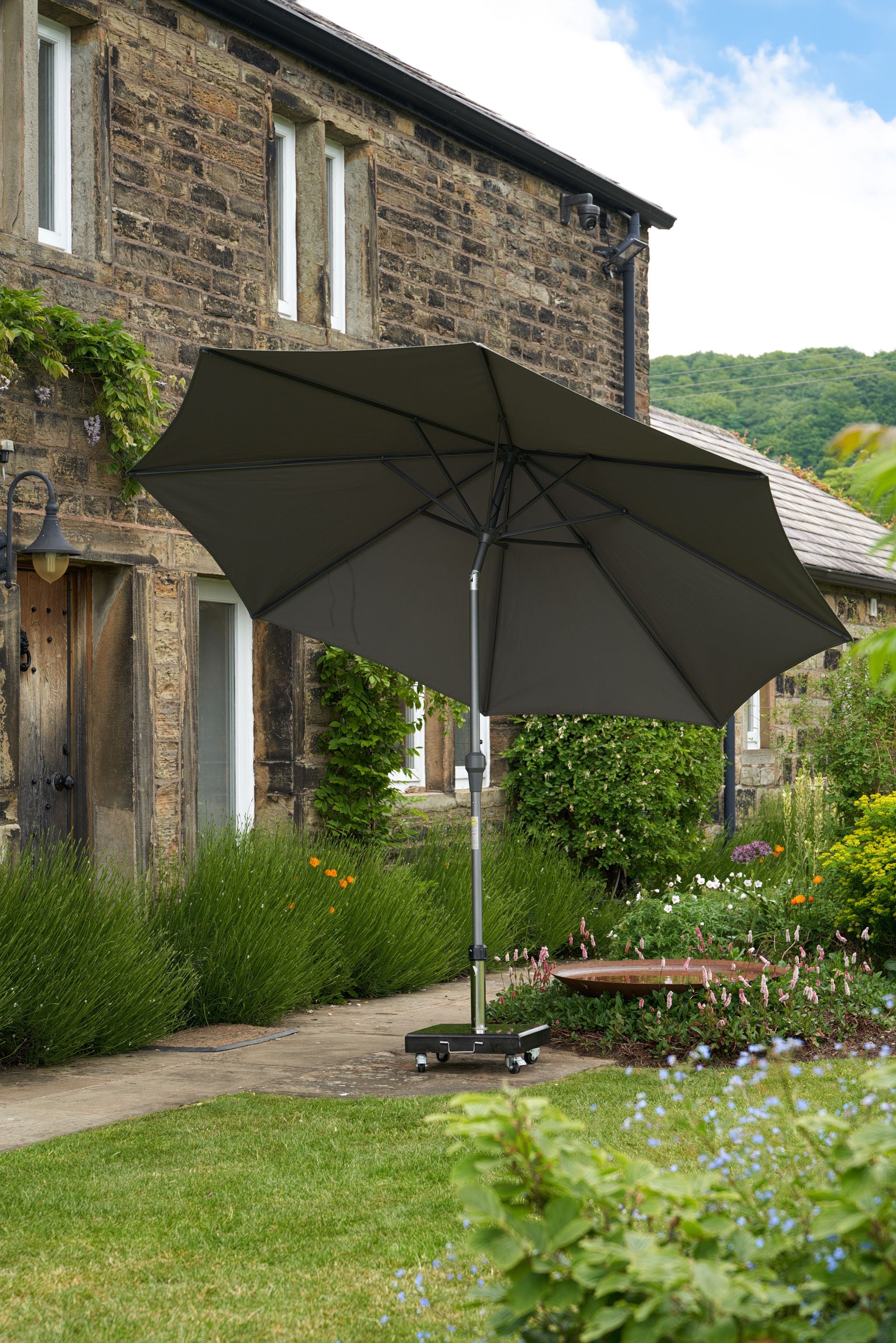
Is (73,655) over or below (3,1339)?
over

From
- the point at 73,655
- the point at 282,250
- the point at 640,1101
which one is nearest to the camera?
the point at 640,1101

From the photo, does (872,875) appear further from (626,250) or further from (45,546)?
(626,250)

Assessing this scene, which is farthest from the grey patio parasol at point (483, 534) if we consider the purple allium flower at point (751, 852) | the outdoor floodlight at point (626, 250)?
the outdoor floodlight at point (626, 250)

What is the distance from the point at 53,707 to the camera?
7.89 m

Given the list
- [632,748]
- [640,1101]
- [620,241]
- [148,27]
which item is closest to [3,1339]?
[640,1101]

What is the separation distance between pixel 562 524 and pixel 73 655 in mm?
3550

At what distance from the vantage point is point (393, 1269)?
11.2 ft

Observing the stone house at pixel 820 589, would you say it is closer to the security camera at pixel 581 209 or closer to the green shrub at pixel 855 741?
the green shrub at pixel 855 741

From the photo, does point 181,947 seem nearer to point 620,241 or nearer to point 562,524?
point 562,524

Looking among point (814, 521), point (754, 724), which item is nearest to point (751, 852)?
point (754, 724)

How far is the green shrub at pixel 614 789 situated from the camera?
1066 centimetres

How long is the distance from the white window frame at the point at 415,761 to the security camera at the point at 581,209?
15.2 ft

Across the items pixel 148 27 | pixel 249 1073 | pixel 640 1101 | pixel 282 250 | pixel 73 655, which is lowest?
pixel 249 1073

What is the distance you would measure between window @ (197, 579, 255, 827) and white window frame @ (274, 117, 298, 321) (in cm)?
210
